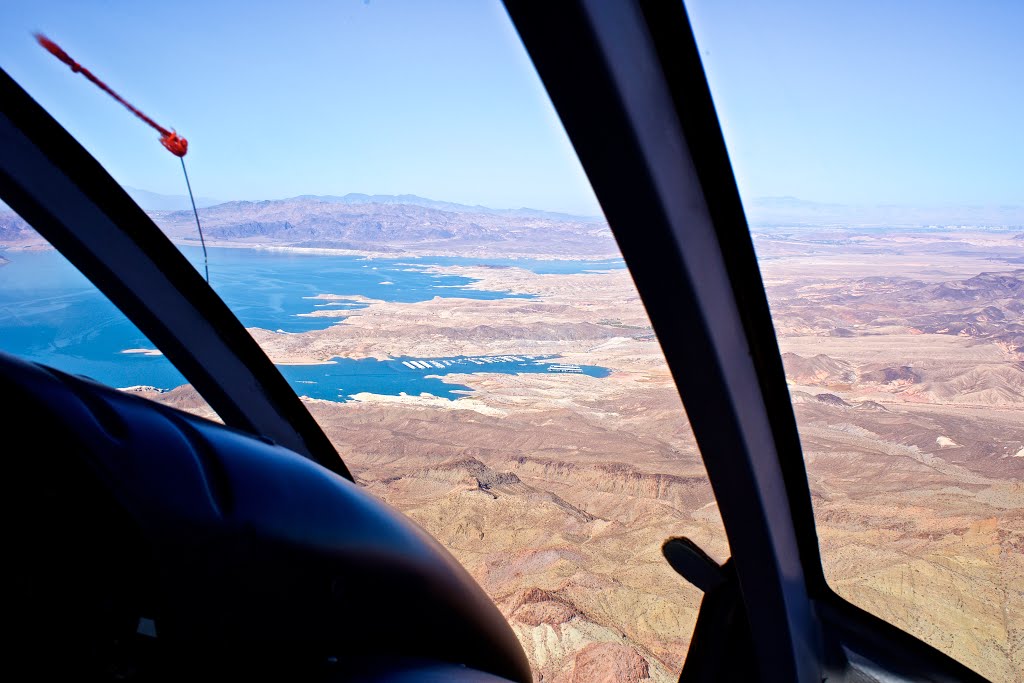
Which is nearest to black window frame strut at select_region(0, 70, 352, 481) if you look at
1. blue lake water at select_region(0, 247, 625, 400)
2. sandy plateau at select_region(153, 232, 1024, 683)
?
blue lake water at select_region(0, 247, 625, 400)

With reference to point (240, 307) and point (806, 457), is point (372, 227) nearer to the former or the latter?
point (240, 307)

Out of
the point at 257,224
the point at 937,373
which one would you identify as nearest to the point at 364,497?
the point at 937,373

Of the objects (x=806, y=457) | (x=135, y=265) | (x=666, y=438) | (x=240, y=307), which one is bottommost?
(x=666, y=438)

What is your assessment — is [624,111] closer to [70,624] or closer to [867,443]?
[70,624]

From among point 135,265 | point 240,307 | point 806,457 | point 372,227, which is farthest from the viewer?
point 372,227

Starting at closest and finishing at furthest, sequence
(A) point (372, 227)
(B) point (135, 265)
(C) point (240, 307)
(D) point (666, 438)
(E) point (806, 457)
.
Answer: (E) point (806, 457) → (B) point (135, 265) → (C) point (240, 307) → (D) point (666, 438) → (A) point (372, 227)

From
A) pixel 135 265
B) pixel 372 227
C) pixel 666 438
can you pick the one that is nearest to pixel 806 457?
pixel 135 265

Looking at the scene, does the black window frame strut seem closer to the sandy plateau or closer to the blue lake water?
the blue lake water
